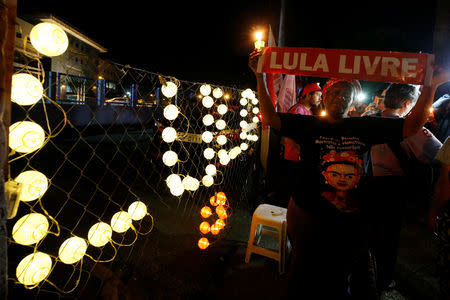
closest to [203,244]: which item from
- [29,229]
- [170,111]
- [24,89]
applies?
[170,111]

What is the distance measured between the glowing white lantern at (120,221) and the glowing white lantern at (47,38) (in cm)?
164

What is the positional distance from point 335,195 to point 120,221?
209cm

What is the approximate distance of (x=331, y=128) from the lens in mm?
1732

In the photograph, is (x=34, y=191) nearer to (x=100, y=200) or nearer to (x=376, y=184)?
(x=376, y=184)

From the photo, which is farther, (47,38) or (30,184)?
(30,184)

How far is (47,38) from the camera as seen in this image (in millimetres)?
1216

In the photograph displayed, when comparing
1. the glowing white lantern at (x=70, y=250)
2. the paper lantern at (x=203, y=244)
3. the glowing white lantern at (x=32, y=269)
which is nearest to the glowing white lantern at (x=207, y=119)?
the paper lantern at (x=203, y=244)

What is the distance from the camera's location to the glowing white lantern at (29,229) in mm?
1485

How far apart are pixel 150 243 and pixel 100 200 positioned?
200 cm

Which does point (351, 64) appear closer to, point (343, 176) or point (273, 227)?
point (343, 176)

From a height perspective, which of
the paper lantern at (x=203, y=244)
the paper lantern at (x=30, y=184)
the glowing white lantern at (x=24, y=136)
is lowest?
the paper lantern at (x=203, y=244)

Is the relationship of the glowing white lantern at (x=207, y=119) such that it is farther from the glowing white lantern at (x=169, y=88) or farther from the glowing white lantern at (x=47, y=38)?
the glowing white lantern at (x=47, y=38)

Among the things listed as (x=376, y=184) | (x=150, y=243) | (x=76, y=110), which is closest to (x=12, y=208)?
(x=150, y=243)

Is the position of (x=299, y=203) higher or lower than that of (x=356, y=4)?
lower
